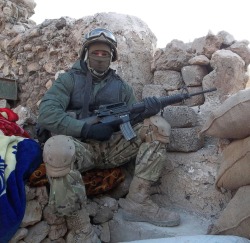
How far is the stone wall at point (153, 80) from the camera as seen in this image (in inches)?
91.5

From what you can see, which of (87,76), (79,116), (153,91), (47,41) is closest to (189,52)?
(153,91)

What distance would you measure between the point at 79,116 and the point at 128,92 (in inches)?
18.1

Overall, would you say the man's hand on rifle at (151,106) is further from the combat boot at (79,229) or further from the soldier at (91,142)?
the combat boot at (79,229)

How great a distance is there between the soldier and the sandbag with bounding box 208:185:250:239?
38 centimetres

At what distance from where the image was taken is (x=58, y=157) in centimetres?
195

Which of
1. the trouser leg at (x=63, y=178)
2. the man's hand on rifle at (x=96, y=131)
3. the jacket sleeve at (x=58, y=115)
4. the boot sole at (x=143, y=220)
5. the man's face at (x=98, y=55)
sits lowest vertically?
the boot sole at (x=143, y=220)

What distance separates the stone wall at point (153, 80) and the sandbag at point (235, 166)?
0.17 m

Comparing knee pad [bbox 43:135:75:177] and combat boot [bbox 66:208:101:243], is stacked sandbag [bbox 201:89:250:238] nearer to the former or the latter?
combat boot [bbox 66:208:101:243]

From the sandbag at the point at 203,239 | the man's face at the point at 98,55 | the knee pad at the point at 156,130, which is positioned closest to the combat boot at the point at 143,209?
the knee pad at the point at 156,130

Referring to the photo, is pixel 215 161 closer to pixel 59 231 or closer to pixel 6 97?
pixel 59 231

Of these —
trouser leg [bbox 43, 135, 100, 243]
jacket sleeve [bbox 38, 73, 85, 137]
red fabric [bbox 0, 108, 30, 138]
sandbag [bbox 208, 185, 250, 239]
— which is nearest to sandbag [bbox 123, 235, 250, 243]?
sandbag [bbox 208, 185, 250, 239]

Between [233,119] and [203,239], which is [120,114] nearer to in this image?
[233,119]

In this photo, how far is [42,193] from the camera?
2133 millimetres

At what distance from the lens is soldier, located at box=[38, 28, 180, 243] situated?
1.98 meters
